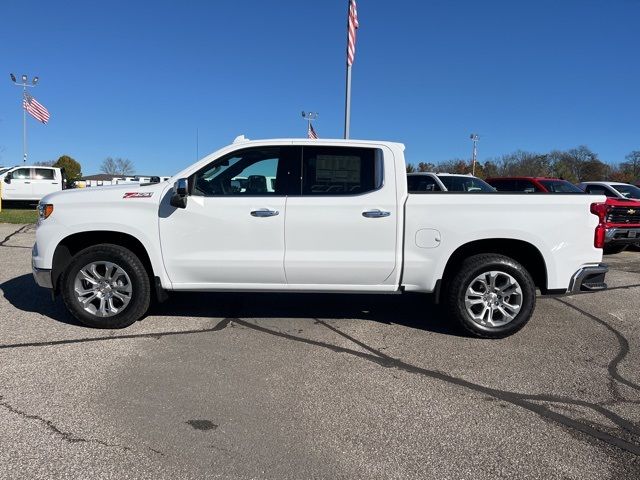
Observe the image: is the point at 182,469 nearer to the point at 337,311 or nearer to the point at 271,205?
the point at 271,205

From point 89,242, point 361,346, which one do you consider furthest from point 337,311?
point 89,242

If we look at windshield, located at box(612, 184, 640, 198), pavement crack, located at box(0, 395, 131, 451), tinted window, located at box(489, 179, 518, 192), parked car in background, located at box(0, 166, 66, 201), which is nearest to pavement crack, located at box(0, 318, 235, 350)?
pavement crack, located at box(0, 395, 131, 451)

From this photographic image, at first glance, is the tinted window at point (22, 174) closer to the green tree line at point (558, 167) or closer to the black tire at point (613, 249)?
the black tire at point (613, 249)

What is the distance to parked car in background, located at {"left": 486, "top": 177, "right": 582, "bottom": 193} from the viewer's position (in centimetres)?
1395

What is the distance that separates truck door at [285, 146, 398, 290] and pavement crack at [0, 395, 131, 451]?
2.39 meters

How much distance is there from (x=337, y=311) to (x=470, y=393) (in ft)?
7.96

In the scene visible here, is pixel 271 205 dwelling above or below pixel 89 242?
above

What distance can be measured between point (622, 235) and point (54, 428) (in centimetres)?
1197

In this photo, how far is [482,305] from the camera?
198 inches

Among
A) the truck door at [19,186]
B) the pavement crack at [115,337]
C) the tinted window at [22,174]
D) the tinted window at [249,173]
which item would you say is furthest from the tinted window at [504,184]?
the tinted window at [22,174]

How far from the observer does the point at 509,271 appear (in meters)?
4.97

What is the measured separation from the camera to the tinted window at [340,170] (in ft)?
16.5

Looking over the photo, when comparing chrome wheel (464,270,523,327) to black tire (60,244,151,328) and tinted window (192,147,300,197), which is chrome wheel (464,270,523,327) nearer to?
tinted window (192,147,300,197)

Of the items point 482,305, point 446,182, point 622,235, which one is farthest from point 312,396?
point 446,182
